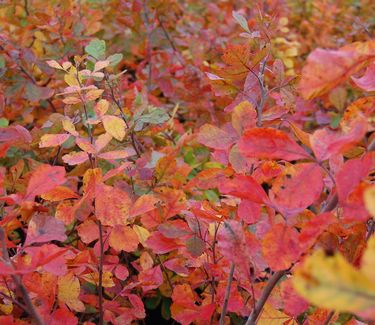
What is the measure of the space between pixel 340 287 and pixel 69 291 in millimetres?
723

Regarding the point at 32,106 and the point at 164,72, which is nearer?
the point at 32,106

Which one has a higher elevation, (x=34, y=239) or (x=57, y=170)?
(x=57, y=170)

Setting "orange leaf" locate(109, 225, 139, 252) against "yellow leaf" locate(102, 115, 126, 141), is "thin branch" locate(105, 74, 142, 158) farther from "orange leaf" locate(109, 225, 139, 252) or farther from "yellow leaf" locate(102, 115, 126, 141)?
"orange leaf" locate(109, 225, 139, 252)

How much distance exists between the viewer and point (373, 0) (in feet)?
11.1

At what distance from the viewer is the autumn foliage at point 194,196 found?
0.63 metres

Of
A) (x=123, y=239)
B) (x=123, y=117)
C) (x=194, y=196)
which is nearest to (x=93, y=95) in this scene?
(x=123, y=117)

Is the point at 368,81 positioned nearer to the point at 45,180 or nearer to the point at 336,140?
the point at 336,140

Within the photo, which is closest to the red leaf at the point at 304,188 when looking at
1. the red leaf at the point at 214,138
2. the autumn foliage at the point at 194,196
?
the autumn foliage at the point at 194,196

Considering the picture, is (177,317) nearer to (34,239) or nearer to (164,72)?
(34,239)

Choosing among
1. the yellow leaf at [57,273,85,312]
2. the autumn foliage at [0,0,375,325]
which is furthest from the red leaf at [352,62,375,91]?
the yellow leaf at [57,273,85,312]

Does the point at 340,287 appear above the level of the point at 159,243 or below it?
above

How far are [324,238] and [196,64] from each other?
139 centimetres

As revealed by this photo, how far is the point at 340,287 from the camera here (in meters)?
0.39

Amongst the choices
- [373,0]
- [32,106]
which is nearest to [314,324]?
[32,106]
